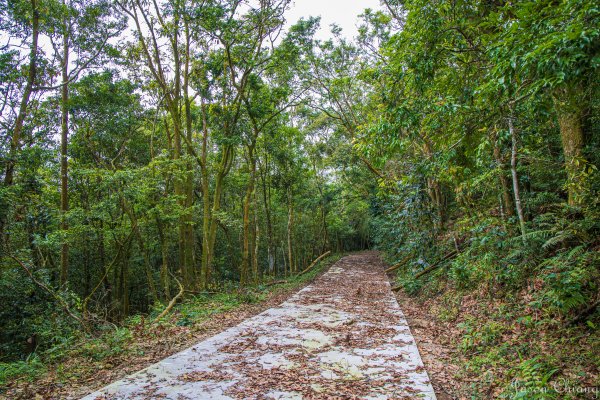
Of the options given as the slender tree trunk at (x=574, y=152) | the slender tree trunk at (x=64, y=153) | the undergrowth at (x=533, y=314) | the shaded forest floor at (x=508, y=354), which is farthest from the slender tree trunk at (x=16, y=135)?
the slender tree trunk at (x=574, y=152)

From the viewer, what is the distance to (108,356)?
4605 mm

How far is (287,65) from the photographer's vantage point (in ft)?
39.9

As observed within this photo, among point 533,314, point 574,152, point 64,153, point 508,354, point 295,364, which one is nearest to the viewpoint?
point 508,354

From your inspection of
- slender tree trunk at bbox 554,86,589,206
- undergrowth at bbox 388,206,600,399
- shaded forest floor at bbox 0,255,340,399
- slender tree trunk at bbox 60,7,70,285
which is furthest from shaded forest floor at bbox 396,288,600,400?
slender tree trunk at bbox 60,7,70,285

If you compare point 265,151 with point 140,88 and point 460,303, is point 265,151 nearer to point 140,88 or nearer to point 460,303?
point 140,88

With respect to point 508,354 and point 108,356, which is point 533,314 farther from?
point 108,356

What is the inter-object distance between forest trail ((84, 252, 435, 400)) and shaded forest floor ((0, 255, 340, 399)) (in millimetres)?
443

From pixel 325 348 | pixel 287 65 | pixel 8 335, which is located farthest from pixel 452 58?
pixel 8 335

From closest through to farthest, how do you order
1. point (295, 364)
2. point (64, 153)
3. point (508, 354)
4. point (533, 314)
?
point (508, 354) < point (295, 364) < point (533, 314) < point (64, 153)

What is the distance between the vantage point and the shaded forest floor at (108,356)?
3643 mm

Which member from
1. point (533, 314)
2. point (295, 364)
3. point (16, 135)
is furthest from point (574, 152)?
point (16, 135)

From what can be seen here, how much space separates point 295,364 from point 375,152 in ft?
10.1

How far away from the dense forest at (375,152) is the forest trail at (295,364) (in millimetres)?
920

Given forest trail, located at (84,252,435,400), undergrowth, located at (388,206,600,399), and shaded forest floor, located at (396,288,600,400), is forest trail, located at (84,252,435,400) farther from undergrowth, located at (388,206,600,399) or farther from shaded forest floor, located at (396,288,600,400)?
undergrowth, located at (388,206,600,399)
